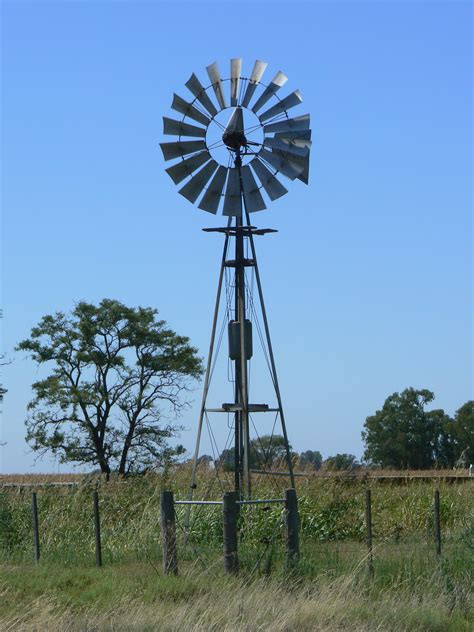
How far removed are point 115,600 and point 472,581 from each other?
13.9 ft

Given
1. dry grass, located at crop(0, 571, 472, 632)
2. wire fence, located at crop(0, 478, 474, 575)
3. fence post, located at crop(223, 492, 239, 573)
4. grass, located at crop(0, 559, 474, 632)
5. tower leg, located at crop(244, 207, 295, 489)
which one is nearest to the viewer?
dry grass, located at crop(0, 571, 472, 632)

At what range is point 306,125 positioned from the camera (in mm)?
17828

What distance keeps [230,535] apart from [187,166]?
6663 millimetres

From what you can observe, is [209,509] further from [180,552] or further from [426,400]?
[426,400]

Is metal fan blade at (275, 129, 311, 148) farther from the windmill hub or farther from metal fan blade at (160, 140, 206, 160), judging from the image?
metal fan blade at (160, 140, 206, 160)

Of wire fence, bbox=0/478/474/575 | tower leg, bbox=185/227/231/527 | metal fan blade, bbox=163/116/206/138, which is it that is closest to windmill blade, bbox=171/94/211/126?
metal fan blade, bbox=163/116/206/138

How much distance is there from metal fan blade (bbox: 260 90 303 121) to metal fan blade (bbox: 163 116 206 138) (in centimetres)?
104

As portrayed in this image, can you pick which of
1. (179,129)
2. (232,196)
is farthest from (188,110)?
(232,196)

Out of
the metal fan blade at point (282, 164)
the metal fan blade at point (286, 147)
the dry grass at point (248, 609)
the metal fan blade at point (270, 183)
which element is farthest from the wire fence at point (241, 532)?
the metal fan blade at point (286, 147)

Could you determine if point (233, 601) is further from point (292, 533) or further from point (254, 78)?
point (254, 78)

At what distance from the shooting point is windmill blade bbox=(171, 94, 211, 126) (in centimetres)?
1773

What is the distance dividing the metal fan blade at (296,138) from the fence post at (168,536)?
251 inches

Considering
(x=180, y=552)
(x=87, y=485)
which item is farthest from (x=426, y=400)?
(x=180, y=552)

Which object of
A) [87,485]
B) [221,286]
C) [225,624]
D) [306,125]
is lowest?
[225,624]
